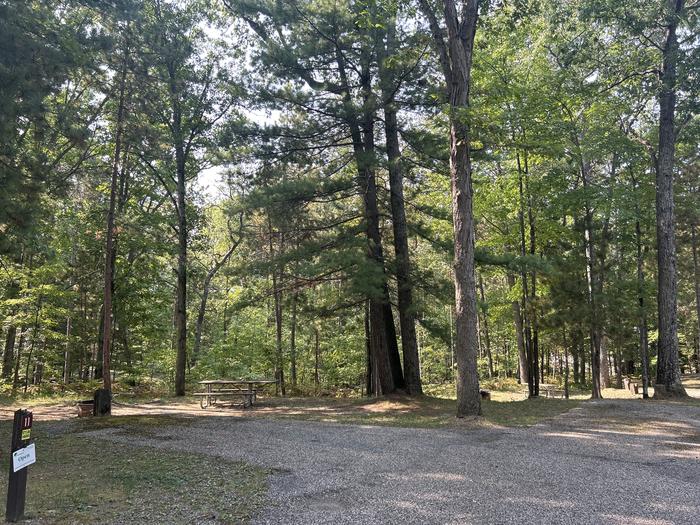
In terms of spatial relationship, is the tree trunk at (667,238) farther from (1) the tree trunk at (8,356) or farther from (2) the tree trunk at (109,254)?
(1) the tree trunk at (8,356)

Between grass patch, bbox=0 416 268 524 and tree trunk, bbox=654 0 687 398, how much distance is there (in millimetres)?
12359

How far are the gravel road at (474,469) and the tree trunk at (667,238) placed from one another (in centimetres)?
425

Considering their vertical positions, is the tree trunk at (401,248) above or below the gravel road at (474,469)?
above

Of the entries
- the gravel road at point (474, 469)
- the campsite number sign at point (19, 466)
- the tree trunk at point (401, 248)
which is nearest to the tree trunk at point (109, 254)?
the gravel road at point (474, 469)

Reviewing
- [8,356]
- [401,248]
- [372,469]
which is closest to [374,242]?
[401,248]

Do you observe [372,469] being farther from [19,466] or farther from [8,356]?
[8,356]

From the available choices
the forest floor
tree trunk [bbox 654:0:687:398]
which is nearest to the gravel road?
the forest floor

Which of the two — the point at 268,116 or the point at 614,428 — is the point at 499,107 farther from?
the point at 614,428

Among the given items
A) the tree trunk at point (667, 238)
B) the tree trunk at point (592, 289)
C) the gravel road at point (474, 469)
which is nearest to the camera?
the gravel road at point (474, 469)

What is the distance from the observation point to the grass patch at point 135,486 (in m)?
4.12

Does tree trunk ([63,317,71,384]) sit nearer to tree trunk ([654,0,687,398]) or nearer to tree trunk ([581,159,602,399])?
tree trunk ([581,159,602,399])

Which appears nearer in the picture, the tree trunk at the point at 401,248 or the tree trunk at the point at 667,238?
the tree trunk at the point at 401,248

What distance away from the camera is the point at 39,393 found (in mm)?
15750

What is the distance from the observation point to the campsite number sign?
3.96m
